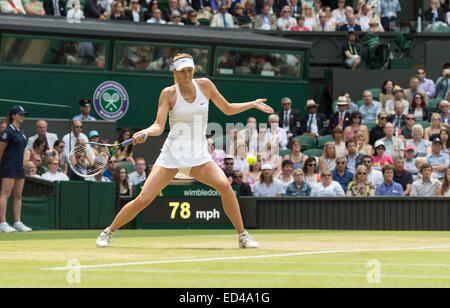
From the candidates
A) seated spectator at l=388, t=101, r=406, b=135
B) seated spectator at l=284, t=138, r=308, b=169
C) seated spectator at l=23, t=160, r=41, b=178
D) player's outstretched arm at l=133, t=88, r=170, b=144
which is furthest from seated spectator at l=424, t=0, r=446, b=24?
player's outstretched arm at l=133, t=88, r=170, b=144

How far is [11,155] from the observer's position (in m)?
15.0

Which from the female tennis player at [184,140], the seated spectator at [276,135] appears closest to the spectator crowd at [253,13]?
the seated spectator at [276,135]

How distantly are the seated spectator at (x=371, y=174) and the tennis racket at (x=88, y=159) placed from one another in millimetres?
7938

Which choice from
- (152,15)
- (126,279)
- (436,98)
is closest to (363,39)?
(436,98)

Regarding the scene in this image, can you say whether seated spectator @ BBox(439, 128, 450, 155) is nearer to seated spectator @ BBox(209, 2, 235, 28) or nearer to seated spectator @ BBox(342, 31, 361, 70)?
seated spectator @ BBox(342, 31, 361, 70)

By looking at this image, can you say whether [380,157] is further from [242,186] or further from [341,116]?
[242,186]

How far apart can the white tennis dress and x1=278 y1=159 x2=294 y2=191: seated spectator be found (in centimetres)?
777

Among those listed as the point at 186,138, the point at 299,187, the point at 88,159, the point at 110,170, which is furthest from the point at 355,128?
the point at 186,138

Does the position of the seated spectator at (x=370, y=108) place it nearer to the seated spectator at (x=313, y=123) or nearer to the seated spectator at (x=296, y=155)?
the seated spectator at (x=313, y=123)

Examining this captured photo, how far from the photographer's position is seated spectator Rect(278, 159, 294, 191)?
18047 mm

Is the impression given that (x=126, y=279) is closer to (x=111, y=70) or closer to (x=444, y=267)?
(x=444, y=267)

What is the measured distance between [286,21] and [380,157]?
7.62 metres

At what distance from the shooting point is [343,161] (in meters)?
18.1

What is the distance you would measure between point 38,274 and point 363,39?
1848 centimetres
